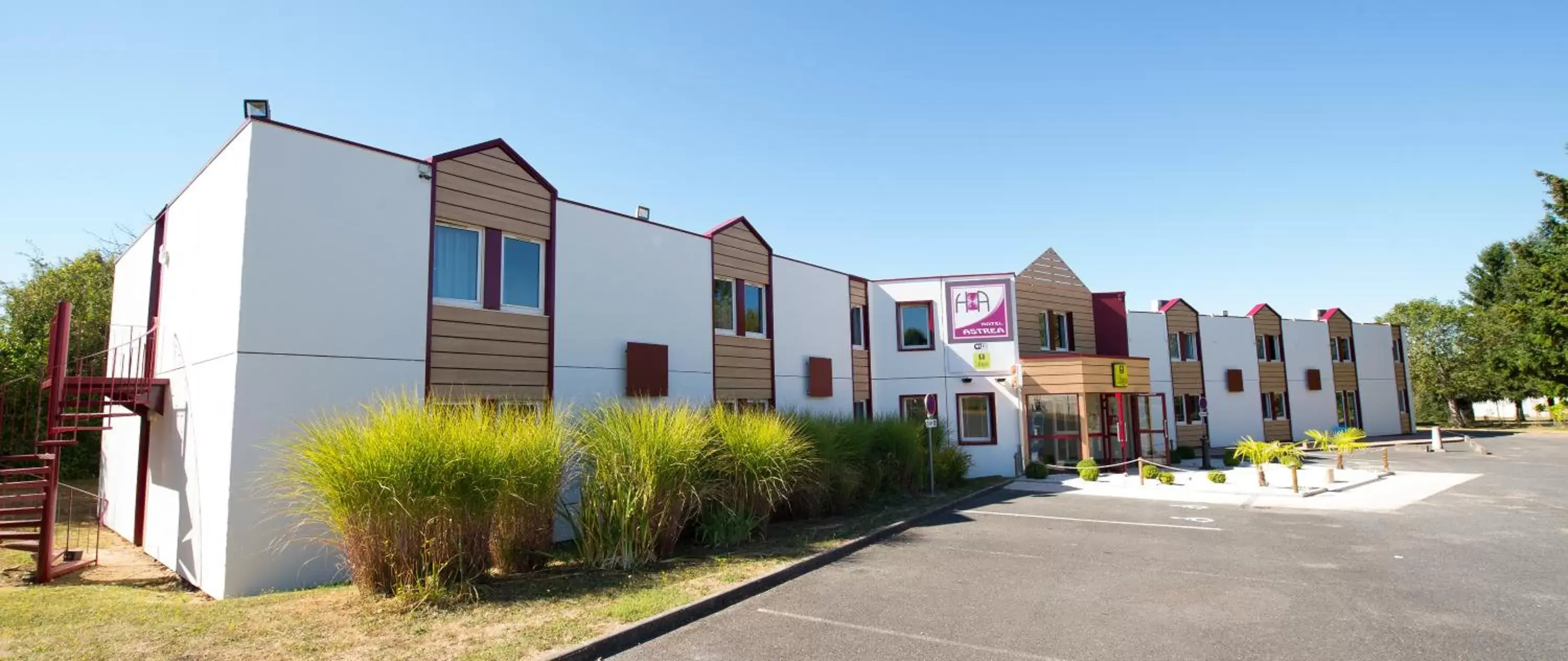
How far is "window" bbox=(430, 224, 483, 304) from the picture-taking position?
10.6 metres

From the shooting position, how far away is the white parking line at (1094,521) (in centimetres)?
1158

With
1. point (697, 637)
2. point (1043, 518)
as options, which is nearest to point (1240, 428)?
point (1043, 518)

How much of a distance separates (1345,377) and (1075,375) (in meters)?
21.0

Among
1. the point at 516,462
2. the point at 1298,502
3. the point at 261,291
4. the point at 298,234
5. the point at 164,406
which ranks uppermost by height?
the point at 298,234

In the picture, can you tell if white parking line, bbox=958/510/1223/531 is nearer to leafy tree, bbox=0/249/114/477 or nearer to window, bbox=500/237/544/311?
window, bbox=500/237/544/311

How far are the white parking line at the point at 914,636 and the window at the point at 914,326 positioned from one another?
48.7 feet

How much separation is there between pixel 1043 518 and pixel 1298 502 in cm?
592

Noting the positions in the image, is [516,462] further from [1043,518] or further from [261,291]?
[1043,518]

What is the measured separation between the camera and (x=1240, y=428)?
2853cm

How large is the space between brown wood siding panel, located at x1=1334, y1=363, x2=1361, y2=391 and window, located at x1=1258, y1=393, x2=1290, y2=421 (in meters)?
3.60

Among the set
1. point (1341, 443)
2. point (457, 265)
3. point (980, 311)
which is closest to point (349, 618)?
point (457, 265)

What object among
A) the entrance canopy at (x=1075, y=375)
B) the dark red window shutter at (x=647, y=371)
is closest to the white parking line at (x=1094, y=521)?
the dark red window shutter at (x=647, y=371)

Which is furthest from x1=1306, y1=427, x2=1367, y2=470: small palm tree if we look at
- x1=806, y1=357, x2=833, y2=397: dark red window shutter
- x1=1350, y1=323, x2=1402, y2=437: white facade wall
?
x1=806, y1=357, x2=833, y2=397: dark red window shutter

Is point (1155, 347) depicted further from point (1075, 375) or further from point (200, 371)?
point (200, 371)
